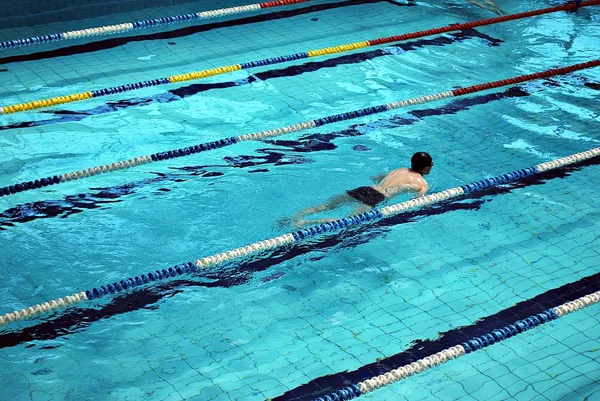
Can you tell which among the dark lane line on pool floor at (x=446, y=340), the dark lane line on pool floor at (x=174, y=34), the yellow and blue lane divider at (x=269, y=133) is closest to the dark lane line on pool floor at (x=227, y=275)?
the dark lane line on pool floor at (x=446, y=340)

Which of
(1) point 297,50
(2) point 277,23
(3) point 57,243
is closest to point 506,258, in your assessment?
(3) point 57,243

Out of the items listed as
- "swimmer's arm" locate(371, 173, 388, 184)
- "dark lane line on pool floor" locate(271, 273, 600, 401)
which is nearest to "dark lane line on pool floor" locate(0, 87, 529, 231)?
"swimmer's arm" locate(371, 173, 388, 184)

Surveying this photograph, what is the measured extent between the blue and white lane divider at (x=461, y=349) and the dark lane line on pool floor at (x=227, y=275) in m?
1.11

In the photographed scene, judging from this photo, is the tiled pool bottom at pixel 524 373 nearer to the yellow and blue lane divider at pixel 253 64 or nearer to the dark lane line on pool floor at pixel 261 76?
the dark lane line on pool floor at pixel 261 76

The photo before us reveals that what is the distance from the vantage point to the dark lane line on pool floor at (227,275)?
409cm

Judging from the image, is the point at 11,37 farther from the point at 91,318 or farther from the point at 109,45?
the point at 91,318

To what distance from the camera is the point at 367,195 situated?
16.8 feet

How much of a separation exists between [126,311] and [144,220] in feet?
2.99

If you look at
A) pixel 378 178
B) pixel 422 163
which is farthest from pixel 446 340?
pixel 378 178

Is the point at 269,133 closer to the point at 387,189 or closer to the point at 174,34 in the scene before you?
the point at 387,189

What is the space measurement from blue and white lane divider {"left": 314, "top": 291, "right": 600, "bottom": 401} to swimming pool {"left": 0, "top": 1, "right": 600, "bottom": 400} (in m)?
0.13

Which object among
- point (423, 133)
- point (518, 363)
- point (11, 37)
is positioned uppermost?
point (11, 37)

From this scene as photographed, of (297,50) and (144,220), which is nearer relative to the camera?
(144,220)

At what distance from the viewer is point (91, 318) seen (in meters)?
4.18
